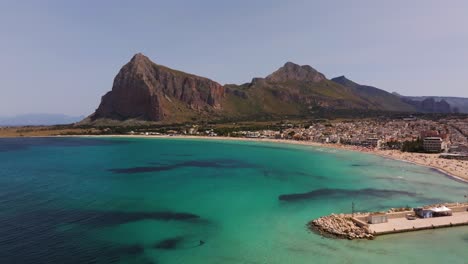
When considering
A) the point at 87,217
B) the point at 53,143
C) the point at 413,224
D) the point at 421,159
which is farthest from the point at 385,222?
the point at 53,143

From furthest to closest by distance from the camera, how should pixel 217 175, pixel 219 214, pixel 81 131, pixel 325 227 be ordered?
pixel 81 131 < pixel 217 175 < pixel 219 214 < pixel 325 227

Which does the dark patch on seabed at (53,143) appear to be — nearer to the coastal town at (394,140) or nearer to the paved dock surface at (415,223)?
the coastal town at (394,140)

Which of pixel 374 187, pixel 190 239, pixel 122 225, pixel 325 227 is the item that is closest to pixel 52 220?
pixel 122 225

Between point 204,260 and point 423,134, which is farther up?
point 423,134

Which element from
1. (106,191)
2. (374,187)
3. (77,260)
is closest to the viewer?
(77,260)

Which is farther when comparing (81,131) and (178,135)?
(81,131)

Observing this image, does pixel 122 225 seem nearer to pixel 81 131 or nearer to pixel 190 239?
pixel 190 239
